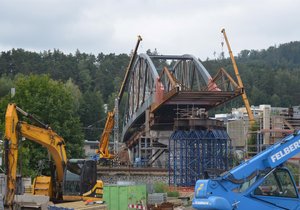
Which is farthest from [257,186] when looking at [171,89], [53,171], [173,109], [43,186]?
[173,109]

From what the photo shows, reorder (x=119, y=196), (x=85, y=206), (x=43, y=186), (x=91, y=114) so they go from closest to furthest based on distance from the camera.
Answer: (x=85, y=206) < (x=119, y=196) < (x=43, y=186) < (x=91, y=114)

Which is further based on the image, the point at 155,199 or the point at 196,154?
the point at 196,154

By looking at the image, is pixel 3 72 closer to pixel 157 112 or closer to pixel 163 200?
pixel 157 112

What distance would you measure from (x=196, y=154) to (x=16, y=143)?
24257 millimetres

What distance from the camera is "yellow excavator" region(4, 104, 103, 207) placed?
→ 79.8 feet

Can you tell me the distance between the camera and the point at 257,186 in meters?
14.8

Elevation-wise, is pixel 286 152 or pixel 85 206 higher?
pixel 286 152

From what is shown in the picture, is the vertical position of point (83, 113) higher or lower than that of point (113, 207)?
higher

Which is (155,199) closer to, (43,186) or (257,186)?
(43,186)

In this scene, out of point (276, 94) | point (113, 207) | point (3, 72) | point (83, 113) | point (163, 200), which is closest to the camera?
point (113, 207)

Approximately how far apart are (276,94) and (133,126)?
99558mm

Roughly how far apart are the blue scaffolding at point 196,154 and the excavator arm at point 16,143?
755 inches

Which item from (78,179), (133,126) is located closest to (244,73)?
(133,126)

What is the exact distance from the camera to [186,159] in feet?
154
